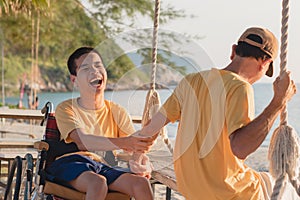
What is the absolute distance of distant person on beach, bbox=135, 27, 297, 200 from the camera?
1984 millimetres

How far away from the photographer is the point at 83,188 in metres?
2.61

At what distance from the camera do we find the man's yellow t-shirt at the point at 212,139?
2049 mm

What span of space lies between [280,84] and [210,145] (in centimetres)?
31

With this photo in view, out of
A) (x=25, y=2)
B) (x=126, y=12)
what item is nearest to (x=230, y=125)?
(x=25, y=2)

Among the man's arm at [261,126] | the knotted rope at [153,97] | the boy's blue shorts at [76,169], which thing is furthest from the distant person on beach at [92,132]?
the man's arm at [261,126]

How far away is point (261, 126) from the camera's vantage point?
195cm

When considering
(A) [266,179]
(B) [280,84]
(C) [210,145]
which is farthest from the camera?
(A) [266,179]

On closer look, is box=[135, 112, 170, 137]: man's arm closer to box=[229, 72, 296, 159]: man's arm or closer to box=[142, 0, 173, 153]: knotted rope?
box=[142, 0, 173, 153]: knotted rope

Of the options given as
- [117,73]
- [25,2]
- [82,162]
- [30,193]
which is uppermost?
[25,2]

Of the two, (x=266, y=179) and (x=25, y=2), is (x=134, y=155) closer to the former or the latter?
(x=266, y=179)

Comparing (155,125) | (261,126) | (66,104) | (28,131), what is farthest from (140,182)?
(28,131)

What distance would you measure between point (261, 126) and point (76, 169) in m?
0.95

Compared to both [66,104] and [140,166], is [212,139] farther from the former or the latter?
[66,104]

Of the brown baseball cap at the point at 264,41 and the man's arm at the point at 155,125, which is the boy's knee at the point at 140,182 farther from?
the brown baseball cap at the point at 264,41
